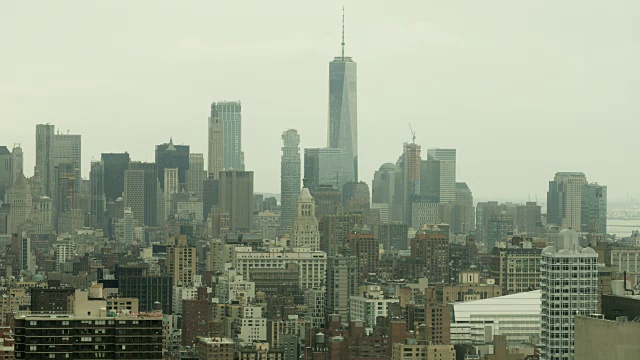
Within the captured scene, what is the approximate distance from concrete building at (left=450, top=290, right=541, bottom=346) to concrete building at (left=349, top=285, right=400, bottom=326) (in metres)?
1.45

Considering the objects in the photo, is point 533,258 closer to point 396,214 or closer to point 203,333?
point 203,333

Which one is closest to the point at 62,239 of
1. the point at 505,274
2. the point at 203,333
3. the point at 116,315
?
the point at 505,274

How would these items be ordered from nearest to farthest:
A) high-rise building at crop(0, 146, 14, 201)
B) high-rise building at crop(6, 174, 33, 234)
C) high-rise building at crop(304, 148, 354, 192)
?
high-rise building at crop(0, 146, 14, 201)
high-rise building at crop(6, 174, 33, 234)
high-rise building at crop(304, 148, 354, 192)

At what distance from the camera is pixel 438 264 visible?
39.6 metres

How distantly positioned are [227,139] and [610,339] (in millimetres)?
42490

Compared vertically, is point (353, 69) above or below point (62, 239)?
above

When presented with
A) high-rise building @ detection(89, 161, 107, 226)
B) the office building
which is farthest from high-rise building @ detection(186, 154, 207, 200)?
the office building

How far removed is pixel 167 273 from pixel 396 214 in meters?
12.4

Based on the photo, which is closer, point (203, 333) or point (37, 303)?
point (37, 303)

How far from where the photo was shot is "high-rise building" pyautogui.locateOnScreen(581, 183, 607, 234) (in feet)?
86.2

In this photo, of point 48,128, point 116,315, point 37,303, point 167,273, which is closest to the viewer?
point 116,315

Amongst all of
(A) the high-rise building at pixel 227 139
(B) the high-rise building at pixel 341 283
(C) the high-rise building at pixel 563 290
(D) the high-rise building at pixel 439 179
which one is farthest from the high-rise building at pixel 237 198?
(C) the high-rise building at pixel 563 290

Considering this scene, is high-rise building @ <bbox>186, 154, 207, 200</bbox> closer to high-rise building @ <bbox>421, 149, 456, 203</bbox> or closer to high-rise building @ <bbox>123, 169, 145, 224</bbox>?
high-rise building @ <bbox>123, 169, 145, 224</bbox>

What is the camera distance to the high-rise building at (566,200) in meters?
28.2
